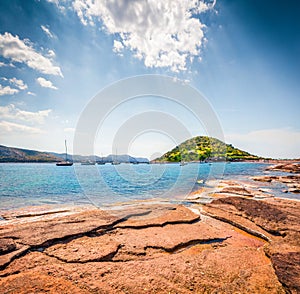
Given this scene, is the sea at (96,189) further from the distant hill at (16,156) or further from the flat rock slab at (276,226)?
the distant hill at (16,156)

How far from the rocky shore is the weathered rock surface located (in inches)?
1.0

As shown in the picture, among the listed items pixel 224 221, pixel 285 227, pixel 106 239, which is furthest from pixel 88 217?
pixel 285 227

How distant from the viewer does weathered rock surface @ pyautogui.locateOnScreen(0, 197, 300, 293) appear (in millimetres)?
5008

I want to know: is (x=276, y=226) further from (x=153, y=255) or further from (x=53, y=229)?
(x=53, y=229)

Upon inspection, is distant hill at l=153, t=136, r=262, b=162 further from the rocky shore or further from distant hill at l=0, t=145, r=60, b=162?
the rocky shore

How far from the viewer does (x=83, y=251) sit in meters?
6.91

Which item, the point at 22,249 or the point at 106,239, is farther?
the point at 106,239

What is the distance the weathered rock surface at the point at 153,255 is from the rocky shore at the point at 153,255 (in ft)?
0.08

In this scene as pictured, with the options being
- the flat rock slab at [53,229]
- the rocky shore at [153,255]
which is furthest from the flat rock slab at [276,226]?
the flat rock slab at [53,229]

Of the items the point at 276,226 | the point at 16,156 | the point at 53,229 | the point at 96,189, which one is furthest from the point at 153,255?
the point at 16,156

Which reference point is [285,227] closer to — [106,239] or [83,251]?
[106,239]

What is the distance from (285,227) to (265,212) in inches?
98.2

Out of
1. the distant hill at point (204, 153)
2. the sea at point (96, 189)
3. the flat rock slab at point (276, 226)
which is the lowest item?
the sea at point (96, 189)

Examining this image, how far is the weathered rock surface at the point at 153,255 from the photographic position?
5008 millimetres
